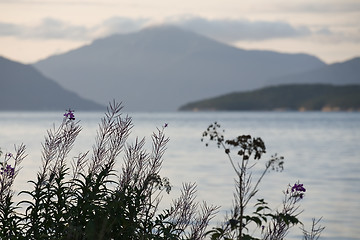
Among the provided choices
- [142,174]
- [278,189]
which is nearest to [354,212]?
[278,189]

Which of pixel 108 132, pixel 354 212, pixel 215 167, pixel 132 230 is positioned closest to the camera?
pixel 132 230

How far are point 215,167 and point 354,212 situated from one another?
61.5 feet

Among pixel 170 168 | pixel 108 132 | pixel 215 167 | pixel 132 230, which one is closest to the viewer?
pixel 132 230

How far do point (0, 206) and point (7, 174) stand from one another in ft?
1.41

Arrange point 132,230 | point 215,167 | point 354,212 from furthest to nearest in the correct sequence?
1. point 215,167
2. point 354,212
3. point 132,230

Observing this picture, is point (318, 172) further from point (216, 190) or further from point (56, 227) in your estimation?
point (56, 227)

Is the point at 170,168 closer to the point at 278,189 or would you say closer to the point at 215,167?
the point at 215,167

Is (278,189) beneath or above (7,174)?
beneath

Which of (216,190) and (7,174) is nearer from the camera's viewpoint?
(7,174)

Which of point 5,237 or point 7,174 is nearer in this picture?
point 5,237

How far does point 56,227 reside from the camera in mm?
6719

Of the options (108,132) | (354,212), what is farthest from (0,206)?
(354,212)

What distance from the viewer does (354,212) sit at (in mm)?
20656

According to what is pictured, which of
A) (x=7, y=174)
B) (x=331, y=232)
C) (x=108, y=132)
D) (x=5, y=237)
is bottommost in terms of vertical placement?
(x=331, y=232)
